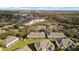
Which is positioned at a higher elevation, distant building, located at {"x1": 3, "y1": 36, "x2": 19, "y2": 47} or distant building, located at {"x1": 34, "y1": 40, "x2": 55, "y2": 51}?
distant building, located at {"x1": 3, "y1": 36, "x2": 19, "y2": 47}

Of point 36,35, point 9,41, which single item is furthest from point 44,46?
point 9,41

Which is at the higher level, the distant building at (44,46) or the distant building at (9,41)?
the distant building at (9,41)

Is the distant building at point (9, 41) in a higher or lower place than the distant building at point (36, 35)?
lower

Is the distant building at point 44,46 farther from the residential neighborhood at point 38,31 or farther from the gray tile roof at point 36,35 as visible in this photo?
the gray tile roof at point 36,35

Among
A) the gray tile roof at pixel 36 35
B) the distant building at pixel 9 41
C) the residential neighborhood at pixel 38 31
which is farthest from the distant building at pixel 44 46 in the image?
the distant building at pixel 9 41

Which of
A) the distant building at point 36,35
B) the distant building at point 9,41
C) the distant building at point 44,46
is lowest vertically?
the distant building at point 44,46

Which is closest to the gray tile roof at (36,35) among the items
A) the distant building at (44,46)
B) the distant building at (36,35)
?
the distant building at (36,35)

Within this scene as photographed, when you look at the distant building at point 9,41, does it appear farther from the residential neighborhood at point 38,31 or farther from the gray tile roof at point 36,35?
the gray tile roof at point 36,35

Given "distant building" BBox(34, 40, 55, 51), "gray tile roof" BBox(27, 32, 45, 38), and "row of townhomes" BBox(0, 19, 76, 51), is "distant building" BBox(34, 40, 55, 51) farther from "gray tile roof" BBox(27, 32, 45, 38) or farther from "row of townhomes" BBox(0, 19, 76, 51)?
"gray tile roof" BBox(27, 32, 45, 38)

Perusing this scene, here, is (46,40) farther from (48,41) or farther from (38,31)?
(38,31)

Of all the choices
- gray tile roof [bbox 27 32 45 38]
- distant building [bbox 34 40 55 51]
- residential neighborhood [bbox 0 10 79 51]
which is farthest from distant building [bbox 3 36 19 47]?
distant building [bbox 34 40 55 51]
